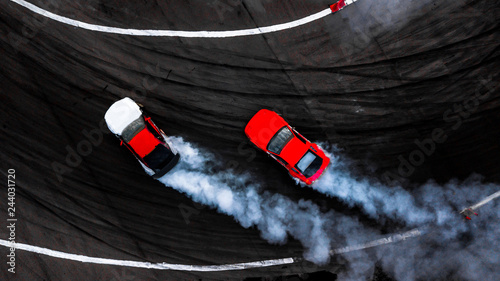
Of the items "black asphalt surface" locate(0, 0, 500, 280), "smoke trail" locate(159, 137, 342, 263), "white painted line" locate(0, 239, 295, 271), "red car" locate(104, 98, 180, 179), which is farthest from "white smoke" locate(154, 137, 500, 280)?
"white painted line" locate(0, 239, 295, 271)

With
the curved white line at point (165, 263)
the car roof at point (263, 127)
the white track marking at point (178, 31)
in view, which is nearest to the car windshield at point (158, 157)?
the car roof at point (263, 127)

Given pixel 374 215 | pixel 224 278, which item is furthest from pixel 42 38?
pixel 374 215

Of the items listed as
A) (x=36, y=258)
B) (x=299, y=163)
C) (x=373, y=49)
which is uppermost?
(x=36, y=258)

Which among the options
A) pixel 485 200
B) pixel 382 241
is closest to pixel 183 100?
pixel 382 241

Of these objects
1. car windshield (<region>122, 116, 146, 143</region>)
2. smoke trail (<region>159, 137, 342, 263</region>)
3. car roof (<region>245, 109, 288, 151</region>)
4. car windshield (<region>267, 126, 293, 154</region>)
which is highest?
car windshield (<region>122, 116, 146, 143</region>)

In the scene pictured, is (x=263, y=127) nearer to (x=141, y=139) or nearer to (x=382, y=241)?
(x=141, y=139)

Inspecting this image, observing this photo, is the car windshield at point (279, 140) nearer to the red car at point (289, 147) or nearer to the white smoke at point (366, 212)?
the red car at point (289, 147)

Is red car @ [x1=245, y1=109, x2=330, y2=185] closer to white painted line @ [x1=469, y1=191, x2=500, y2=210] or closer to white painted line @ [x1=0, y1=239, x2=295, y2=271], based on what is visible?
white painted line @ [x1=0, y1=239, x2=295, y2=271]

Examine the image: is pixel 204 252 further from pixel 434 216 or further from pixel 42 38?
pixel 42 38

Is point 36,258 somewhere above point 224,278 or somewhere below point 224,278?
above
